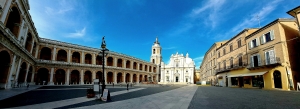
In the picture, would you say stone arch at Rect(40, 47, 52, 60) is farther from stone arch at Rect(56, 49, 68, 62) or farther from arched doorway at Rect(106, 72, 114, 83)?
arched doorway at Rect(106, 72, 114, 83)

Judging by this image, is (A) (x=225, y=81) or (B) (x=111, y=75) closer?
(A) (x=225, y=81)

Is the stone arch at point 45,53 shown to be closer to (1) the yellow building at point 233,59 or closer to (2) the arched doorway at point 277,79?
(1) the yellow building at point 233,59

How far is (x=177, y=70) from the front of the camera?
7044 centimetres

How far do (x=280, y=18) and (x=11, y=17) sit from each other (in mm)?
32723

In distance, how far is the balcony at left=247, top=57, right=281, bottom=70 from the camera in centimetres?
1717

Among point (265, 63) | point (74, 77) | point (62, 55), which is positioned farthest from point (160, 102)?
point (62, 55)

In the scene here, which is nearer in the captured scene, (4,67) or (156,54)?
(4,67)

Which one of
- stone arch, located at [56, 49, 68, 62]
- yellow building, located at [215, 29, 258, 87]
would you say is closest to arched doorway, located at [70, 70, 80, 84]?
stone arch, located at [56, 49, 68, 62]

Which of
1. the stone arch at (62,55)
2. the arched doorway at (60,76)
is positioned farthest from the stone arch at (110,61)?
the arched doorway at (60,76)

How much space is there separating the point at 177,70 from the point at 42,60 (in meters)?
54.6

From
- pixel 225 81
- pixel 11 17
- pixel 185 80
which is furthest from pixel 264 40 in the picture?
pixel 185 80

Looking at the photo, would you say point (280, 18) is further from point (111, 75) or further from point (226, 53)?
point (111, 75)

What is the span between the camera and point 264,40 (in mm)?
19609

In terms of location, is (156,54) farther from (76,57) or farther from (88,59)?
(76,57)
